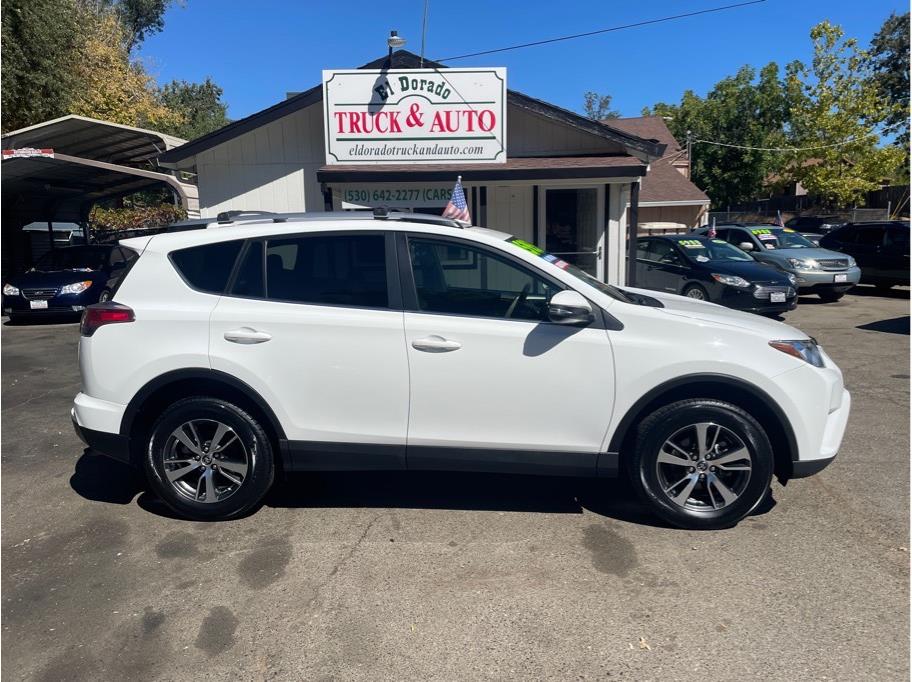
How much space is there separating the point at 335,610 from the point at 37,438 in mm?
4203

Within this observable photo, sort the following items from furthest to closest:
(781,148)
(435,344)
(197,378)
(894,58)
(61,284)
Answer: (894,58)
(781,148)
(61,284)
(197,378)
(435,344)

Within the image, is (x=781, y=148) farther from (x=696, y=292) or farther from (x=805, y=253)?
(x=696, y=292)

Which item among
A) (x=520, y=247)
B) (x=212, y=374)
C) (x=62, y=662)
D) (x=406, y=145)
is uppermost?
(x=406, y=145)

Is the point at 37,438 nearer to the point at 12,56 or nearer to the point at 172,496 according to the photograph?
the point at 172,496

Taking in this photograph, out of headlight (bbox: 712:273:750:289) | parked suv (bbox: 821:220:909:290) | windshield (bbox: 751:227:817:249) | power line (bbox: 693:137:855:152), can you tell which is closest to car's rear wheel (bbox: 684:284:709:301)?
headlight (bbox: 712:273:750:289)

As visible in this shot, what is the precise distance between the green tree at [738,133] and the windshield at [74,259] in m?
32.6

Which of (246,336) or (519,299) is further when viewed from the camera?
(519,299)

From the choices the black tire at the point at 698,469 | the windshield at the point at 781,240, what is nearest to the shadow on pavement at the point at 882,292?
the windshield at the point at 781,240

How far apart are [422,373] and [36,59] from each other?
19.4m

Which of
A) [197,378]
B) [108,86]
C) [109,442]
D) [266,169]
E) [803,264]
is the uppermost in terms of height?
[108,86]

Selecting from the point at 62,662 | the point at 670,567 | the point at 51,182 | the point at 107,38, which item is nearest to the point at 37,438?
the point at 62,662

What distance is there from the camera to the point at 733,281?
11.3 metres

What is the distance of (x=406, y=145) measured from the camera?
35.4 feet

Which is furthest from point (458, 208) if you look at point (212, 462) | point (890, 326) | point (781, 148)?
point (781, 148)
